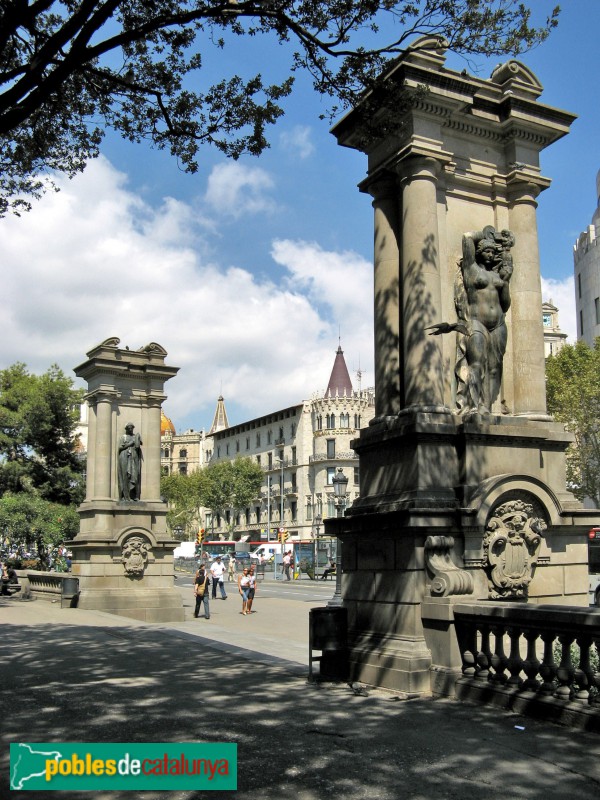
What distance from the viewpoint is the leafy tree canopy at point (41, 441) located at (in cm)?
4559

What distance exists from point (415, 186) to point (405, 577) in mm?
4892

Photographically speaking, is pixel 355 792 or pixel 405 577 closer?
pixel 355 792

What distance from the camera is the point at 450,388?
10.7 m

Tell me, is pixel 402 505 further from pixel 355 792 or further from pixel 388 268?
pixel 355 792

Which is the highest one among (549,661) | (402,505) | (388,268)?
(388,268)

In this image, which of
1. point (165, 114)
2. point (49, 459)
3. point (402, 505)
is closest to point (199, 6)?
point (165, 114)

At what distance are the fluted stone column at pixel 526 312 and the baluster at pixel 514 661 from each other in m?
3.67

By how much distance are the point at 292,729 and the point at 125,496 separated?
16949mm

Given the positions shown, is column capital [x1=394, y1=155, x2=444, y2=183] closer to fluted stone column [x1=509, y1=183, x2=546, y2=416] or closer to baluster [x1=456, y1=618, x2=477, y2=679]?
fluted stone column [x1=509, y1=183, x2=546, y2=416]

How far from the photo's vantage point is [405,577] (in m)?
9.48

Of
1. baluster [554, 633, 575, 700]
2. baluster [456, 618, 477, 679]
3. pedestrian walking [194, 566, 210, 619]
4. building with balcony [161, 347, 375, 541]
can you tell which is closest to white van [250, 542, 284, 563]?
building with balcony [161, 347, 375, 541]

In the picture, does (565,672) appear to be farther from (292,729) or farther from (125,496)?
(125,496)

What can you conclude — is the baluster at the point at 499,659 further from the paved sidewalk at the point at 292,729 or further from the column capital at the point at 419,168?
the column capital at the point at 419,168

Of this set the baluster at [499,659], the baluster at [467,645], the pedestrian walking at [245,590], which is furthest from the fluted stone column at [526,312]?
the pedestrian walking at [245,590]
